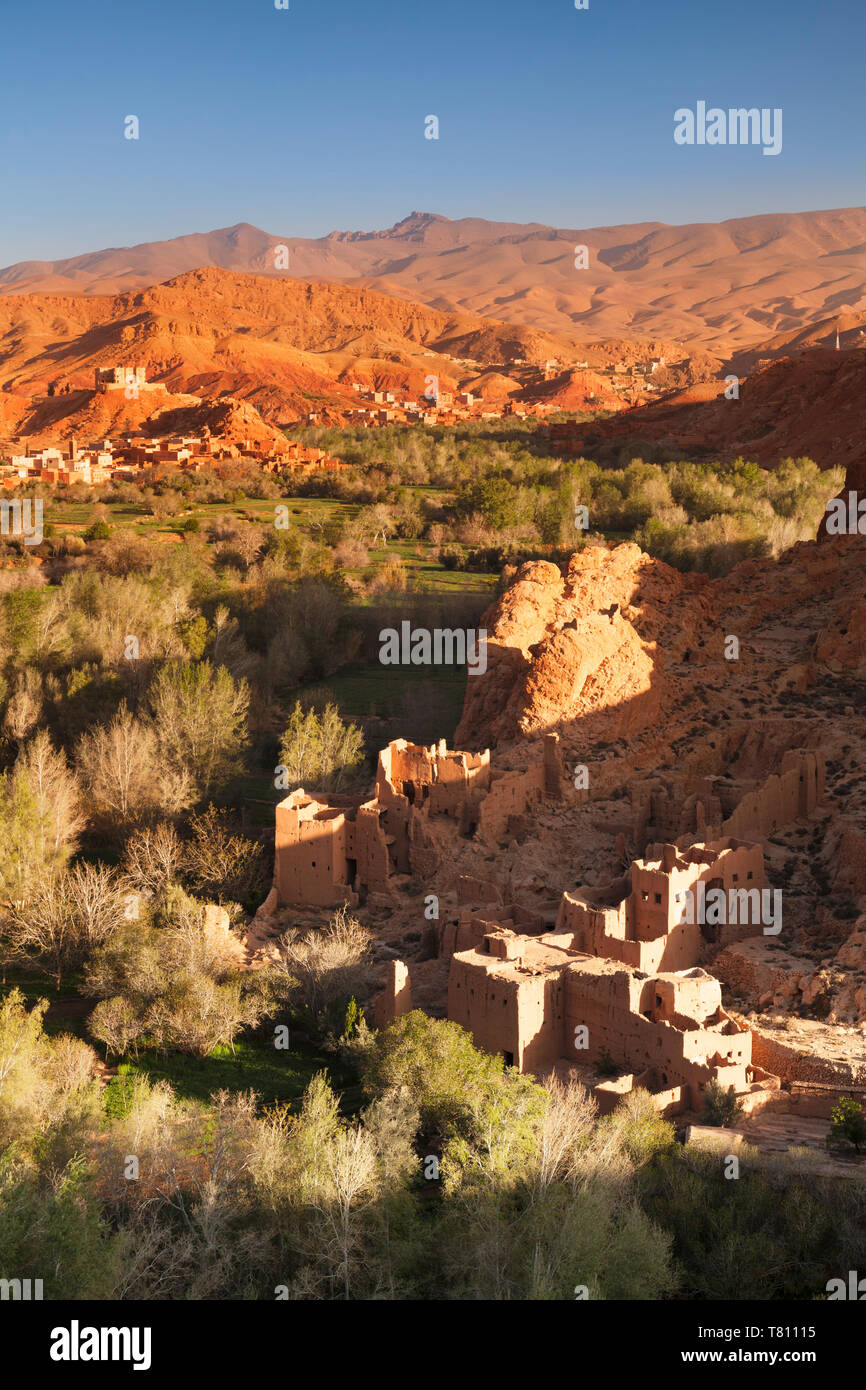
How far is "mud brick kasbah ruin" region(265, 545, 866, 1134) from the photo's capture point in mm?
18078

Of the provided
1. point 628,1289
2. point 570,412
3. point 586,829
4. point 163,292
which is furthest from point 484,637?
point 163,292

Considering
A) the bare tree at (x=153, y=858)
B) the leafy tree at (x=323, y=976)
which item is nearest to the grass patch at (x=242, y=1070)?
the leafy tree at (x=323, y=976)

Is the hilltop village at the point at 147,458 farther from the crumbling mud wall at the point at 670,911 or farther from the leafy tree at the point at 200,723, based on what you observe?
the crumbling mud wall at the point at 670,911

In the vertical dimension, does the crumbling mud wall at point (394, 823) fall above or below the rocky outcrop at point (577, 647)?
below

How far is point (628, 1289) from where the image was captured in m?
13.6

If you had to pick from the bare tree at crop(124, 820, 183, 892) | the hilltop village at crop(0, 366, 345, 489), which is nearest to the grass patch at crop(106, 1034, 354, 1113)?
the bare tree at crop(124, 820, 183, 892)

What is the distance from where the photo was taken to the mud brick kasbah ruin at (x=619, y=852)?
18078mm

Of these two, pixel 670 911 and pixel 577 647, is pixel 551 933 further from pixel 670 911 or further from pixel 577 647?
pixel 577 647

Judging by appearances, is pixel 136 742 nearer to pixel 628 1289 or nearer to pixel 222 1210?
pixel 222 1210

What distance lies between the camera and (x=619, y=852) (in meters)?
23.7

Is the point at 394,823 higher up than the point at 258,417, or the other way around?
the point at 258,417

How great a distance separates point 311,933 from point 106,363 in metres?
101

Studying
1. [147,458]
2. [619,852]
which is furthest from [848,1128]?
[147,458]

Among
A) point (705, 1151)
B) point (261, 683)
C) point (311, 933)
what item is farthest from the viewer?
point (261, 683)
